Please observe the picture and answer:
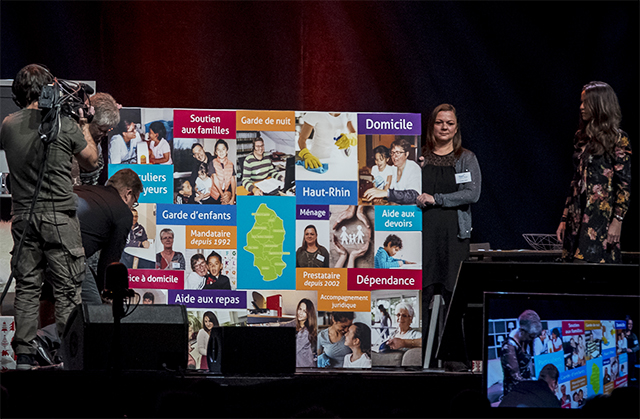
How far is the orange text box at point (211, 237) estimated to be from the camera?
471 centimetres

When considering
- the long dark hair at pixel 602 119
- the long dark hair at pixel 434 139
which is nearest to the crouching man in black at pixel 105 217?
the long dark hair at pixel 434 139

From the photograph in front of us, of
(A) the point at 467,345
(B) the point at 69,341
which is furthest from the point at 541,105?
(B) the point at 69,341

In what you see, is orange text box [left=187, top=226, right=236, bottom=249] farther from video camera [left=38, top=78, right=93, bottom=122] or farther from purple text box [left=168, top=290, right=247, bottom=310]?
video camera [left=38, top=78, right=93, bottom=122]

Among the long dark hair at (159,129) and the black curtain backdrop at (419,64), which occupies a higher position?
the black curtain backdrop at (419,64)

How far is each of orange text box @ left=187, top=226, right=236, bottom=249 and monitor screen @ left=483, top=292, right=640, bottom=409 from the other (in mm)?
2700

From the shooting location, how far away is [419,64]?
17.2 feet

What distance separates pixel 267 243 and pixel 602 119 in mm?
2233

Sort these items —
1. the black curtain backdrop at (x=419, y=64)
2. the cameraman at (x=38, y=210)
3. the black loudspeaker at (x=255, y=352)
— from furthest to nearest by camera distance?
the black curtain backdrop at (x=419, y=64)
the cameraman at (x=38, y=210)
the black loudspeaker at (x=255, y=352)

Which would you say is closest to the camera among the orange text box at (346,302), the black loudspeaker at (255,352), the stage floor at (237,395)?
the stage floor at (237,395)

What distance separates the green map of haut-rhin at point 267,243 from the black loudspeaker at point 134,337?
1746 millimetres

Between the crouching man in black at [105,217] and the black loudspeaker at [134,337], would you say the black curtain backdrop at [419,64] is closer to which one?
the crouching man in black at [105,217]

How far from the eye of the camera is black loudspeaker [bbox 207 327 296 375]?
2721 millimetres

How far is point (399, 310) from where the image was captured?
4.65 m

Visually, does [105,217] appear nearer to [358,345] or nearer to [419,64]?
[358,345]
